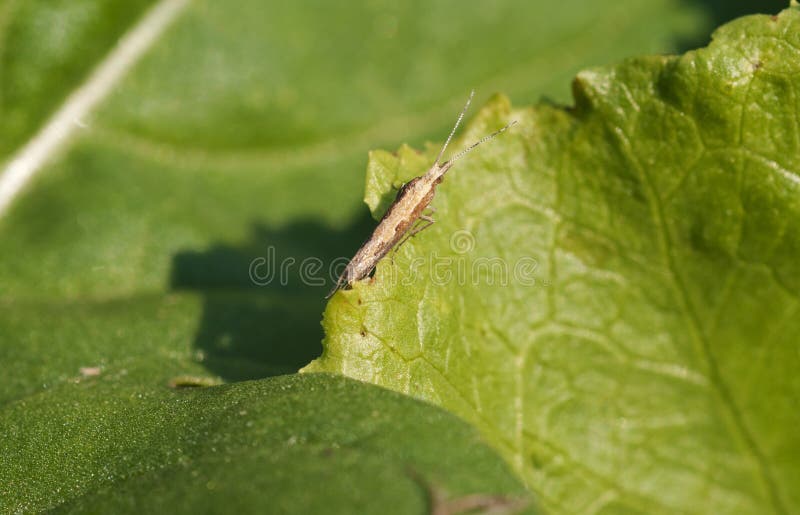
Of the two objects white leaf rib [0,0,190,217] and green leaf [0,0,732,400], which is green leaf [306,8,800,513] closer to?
green leaf [0,0,732,400]

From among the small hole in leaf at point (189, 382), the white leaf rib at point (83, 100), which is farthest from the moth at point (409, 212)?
the white leaf rib at point (83, 100)

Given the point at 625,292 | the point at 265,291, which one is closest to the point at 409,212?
the point at 625,292

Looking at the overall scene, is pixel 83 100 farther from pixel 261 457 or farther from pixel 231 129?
pixel 261 457

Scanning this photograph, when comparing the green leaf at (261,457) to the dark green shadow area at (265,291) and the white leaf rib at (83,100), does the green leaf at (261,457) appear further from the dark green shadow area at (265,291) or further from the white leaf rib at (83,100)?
the white leaf rib at (83,100)

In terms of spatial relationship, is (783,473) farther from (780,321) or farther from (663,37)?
(663,37)

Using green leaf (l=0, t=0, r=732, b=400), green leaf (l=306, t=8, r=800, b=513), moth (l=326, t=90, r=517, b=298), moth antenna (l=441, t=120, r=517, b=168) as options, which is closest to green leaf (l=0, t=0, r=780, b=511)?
green leaf (l=0, t=0, r=732, b=400)

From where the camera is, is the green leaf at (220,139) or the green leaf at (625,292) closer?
the green leaf at (625,292)

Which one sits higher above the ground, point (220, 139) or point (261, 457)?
point (220, 139)
